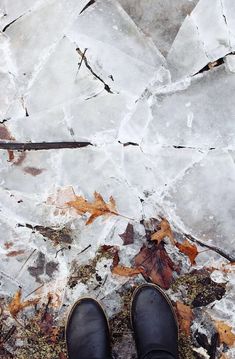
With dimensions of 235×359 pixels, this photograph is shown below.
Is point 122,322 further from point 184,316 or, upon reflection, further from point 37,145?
point 37,145

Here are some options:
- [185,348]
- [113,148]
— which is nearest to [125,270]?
[185,348]

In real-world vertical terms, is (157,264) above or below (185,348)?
above

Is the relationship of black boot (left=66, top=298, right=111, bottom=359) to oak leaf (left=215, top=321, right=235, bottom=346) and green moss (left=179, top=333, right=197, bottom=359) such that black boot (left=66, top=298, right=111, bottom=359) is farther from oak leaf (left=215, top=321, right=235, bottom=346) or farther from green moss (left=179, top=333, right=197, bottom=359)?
oak leaf (left=215, top=321, right=235, bottom=346)

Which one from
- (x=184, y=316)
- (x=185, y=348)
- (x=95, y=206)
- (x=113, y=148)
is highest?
(x=113, y=148)

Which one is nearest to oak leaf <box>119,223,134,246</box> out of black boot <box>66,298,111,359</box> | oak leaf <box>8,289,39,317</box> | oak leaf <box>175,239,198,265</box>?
oak leaf <box>175,239,198,265</box>

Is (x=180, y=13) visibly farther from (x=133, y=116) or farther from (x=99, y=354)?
(x=99, y=354)

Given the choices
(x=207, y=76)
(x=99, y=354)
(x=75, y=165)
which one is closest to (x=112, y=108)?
(x=75, y=165)

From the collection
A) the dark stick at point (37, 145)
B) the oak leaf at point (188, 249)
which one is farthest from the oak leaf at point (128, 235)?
the dark stick at point (37, 145)
